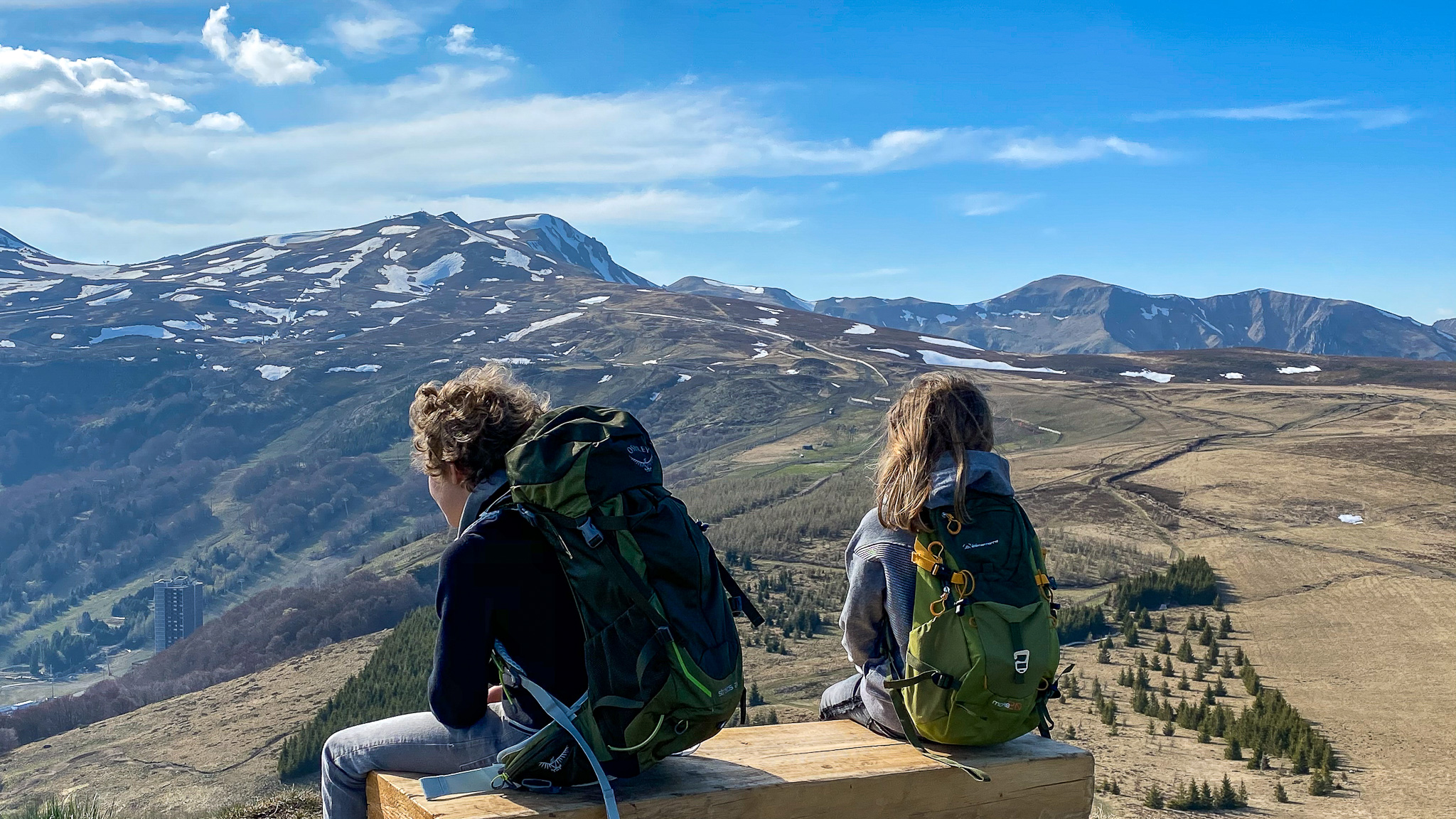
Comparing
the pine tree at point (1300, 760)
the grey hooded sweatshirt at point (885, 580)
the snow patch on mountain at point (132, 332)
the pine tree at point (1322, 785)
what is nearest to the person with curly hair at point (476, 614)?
the grey hooded sweatshirt at point (885, 580)

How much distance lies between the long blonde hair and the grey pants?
0.96 m

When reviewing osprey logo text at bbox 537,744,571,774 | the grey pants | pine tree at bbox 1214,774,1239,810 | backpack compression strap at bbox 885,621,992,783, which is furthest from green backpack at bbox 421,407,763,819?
pine tree at bbox 1214,774,1239,810

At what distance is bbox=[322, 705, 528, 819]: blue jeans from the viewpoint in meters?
3.23

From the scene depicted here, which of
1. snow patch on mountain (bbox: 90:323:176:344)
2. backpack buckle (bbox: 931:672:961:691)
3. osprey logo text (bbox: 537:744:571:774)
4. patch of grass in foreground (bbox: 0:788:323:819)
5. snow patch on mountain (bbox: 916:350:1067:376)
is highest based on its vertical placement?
snow patch on mountain (bbox: 90:323:176:344)

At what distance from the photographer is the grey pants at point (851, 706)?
4.27 meters

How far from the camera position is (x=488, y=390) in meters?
3.40

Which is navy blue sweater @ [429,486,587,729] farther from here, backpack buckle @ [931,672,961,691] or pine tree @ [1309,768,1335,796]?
pine tree @ [1309,768,1335,796]

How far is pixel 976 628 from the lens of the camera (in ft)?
12.1

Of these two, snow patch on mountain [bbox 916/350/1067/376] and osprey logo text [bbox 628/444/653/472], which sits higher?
snow patch on mountain [bbox 916/350/1067/376]

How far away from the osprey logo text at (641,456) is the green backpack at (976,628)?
4.07ft

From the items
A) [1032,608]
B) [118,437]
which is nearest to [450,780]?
[1032,608]

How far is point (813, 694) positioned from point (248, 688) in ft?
74.6

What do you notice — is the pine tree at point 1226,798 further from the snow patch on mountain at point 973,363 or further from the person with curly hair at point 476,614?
the snow patch on mountain at point 973,363

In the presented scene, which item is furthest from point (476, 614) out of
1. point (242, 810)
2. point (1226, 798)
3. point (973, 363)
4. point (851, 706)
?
point (973, 363)
